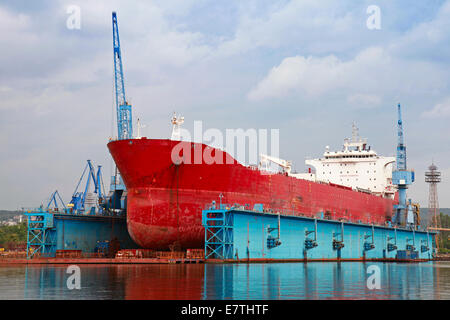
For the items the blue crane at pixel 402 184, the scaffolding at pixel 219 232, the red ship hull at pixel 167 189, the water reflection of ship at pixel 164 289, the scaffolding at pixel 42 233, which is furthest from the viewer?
the blue crane at pixel 402 184

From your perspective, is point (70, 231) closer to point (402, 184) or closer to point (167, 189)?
point (167, 189)

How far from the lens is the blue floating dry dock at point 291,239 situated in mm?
32906

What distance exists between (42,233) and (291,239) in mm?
18998

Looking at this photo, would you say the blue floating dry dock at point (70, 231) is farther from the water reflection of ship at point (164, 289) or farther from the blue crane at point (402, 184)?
the blue crane at point (402, 184)

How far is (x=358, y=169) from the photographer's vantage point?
6231 cm

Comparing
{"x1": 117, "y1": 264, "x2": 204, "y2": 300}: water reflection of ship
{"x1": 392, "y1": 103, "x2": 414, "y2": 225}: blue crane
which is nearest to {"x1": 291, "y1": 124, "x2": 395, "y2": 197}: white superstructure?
{"x1": 392, "y1": 103, "x2": 414, "y2": 225}: blue crane

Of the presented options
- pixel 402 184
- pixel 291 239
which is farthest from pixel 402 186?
pixel 291 239

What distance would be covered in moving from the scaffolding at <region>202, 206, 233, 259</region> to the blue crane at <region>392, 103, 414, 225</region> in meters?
31.7

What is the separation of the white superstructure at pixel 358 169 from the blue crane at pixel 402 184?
144 centimetres

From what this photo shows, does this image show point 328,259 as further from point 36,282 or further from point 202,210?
point 36,282

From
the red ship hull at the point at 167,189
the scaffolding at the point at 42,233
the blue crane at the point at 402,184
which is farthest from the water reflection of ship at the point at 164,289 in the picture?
the blue crane at the point at 402,184

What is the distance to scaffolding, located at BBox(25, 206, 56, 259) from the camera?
38.8m
